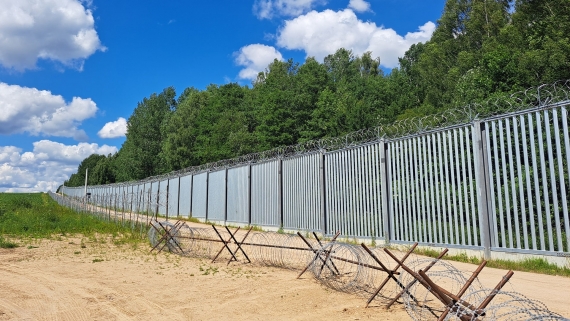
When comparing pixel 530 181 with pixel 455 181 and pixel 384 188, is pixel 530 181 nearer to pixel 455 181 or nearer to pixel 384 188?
pixel 455 181

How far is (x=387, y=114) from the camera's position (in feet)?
106

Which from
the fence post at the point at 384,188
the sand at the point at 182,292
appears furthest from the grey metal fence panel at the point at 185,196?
the fence post at the point at 384,188

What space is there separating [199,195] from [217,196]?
3243 mm

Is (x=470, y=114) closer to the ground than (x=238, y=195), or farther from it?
farther from it

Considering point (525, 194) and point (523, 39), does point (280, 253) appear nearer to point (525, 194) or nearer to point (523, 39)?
point (525, 194)

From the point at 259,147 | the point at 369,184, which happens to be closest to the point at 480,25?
the point at 259,147

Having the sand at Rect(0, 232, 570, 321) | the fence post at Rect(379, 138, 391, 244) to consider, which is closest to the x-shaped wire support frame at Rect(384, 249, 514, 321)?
the sand at Rect(0, 232, 570, 321)

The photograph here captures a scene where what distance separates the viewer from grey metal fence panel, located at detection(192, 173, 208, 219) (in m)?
25.8

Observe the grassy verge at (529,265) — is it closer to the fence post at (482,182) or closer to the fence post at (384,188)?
the fence post at (482,182)

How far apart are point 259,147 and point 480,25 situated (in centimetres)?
2168

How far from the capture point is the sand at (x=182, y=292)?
634 centimetres

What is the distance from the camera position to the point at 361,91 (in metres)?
43.8

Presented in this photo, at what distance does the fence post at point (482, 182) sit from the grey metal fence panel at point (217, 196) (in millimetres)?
15611

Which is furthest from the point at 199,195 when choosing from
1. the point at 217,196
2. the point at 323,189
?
the point at 323,189
